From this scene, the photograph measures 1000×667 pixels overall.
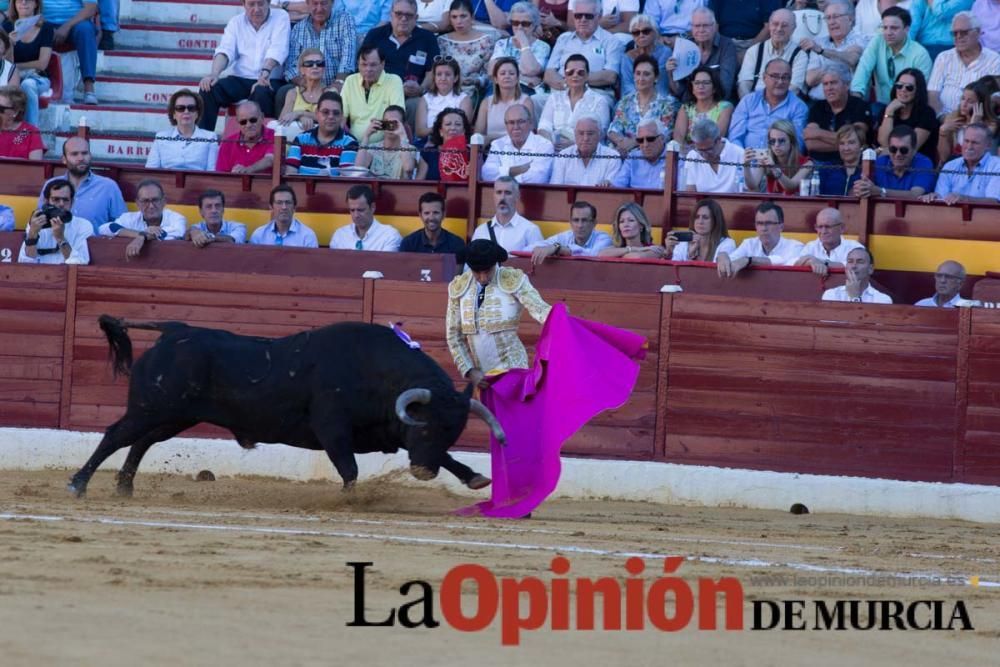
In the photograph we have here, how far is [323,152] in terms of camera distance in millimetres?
10930

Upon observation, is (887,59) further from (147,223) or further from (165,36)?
(165,36)

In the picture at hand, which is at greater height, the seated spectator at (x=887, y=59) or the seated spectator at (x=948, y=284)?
the seated spectator at (x=887, y=59)

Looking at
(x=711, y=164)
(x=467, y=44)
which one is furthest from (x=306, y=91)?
(x=711, y=164)

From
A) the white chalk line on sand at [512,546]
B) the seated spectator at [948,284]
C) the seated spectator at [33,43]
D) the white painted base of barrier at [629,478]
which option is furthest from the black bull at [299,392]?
the seated spectator at [33,43]

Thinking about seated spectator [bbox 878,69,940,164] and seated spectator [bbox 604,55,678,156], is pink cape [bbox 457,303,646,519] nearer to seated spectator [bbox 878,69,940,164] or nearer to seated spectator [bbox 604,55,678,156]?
seated spectator [bbox 604,55,678,156]

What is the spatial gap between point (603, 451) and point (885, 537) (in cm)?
240

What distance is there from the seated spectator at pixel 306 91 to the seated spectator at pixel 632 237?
7.35 feet

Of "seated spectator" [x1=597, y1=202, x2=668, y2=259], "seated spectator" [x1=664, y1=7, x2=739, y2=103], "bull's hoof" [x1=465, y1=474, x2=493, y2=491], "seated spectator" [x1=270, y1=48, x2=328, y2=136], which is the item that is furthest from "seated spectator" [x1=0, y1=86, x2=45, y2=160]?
"bull's hoof" [x1=465, y1=474, x2=493, y2=491]

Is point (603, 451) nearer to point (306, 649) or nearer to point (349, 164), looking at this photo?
point (349, 164)

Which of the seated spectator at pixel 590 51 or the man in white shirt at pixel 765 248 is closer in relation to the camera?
the man in white shirt at pixel 765 248

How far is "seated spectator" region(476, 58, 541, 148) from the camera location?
35.5ft

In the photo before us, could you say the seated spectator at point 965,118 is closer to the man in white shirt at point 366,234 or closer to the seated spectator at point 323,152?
the man in white shirt at point 366,234

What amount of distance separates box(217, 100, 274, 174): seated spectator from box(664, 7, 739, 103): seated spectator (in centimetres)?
248

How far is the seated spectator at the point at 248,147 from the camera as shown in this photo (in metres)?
11.0
